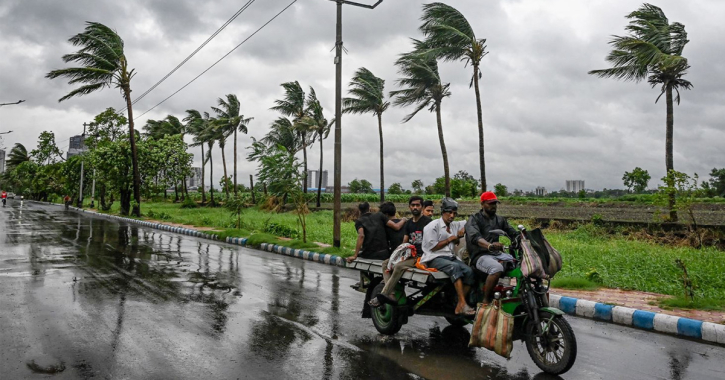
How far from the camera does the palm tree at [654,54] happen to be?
17281 millimetres

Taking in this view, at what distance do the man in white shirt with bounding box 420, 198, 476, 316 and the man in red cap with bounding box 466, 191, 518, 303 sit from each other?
0.67 ft

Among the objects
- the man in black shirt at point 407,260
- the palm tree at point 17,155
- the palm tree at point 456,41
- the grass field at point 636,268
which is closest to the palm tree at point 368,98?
the palm tree at point 456,41

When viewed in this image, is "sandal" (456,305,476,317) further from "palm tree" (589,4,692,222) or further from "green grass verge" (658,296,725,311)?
"palm tree" (589,4,692,222)

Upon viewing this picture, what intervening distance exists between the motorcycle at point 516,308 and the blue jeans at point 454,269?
0.08 metres

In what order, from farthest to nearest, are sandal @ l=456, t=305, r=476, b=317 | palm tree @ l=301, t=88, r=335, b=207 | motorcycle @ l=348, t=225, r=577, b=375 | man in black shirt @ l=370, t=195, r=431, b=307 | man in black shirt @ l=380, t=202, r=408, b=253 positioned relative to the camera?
palm tree @ l=301, t=88, r=335, b=207
man in black shirt @ l=380, t=202, r=408, b=253
man in black shirt @ l=370, t=195, r=431, b=307
sandal @ l=456, t=305, r=476, b=317
motorcycle @ l=348, t=225, r=577, b=375

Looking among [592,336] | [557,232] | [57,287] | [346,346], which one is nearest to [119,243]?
[57,287]

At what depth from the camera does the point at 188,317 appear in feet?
21.3

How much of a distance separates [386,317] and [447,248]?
1115 millimetres

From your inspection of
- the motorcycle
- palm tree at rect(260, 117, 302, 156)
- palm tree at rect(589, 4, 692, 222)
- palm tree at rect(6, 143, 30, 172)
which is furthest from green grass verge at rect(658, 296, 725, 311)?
palm tree at rect(6, 143, 30, 172)

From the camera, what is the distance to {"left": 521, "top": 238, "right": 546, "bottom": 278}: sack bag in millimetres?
4539

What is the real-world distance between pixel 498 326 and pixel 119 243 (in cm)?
1478

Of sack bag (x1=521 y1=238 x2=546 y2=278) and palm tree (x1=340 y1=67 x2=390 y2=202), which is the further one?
palm tree (x1=340 y1=67 x2=390 y2=202)

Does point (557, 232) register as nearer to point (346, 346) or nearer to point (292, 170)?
point (292, 170)

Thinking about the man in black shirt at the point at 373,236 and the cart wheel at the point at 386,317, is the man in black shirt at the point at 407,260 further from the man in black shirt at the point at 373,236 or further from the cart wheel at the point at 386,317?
the man in black shirt at the point at 373,236
